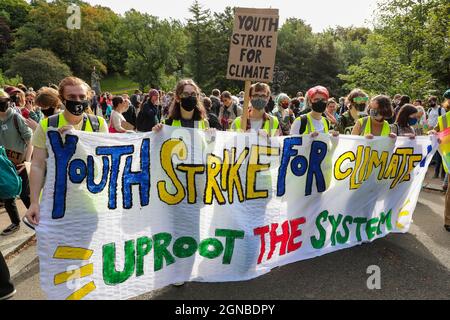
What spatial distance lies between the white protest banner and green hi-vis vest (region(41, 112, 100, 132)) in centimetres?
28

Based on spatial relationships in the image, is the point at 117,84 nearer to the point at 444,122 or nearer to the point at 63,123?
the point at 444,122

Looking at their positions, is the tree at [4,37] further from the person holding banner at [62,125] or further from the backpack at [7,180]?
the person holding banner at [62,125]

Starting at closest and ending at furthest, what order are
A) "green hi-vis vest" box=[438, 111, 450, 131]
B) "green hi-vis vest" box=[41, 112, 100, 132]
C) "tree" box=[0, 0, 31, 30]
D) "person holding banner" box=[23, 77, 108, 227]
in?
"person holding banner" box=[23, 77, 108, 227] < "green hi-vis vest" box=[41, 112, 100, 132] < "green hi-vis vest" box=[438, 111, 450, 131] < "tree" box=[0, 0, 31, 30]

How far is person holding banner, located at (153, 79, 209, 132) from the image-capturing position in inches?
142

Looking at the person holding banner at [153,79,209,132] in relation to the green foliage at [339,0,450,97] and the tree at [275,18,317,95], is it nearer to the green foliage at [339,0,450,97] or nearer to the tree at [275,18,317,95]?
the green foliage at [339,0,450,97]

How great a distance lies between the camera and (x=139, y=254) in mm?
3217

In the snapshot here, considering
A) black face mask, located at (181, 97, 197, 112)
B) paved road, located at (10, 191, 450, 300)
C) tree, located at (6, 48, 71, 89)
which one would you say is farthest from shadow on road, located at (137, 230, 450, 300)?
tree, located at (6, 48, 71, 89)

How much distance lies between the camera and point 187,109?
3656 millimetres

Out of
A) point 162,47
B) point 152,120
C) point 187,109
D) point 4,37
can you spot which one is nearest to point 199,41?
point 162,47

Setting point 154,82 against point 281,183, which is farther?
point 154,82

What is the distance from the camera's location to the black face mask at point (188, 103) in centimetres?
361

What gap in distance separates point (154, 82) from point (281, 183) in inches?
2324

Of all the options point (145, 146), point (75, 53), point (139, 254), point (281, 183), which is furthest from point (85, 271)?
point (75, 53)
